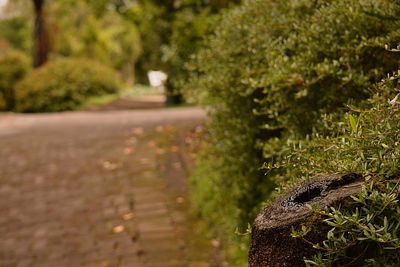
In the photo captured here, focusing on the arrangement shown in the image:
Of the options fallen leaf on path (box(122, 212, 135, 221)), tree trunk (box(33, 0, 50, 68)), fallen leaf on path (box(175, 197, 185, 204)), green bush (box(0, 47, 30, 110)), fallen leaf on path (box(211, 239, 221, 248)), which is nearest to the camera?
fallen leaf on path (box(211, 239, 221, 248))

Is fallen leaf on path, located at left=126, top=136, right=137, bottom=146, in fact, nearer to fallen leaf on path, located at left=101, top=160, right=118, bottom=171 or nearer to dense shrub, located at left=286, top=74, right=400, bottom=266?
fallen leaf on path, located at left=101, top=160, right=118, bottom=171

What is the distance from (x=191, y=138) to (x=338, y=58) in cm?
554

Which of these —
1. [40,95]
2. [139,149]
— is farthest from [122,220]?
[40,95]

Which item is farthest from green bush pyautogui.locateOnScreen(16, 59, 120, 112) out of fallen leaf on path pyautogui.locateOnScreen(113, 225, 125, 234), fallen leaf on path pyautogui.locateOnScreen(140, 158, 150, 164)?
fallen leaf on path pyautogui.locateOnScreen(113, 225, 125, 234)

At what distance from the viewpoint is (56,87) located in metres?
19.2

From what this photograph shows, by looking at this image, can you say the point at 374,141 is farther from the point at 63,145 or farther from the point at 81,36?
the point at 81,36

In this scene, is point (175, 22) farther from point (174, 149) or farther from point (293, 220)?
point (293, 220)

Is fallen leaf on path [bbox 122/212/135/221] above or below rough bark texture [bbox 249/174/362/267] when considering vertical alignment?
below

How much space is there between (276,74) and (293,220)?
1.26 metres

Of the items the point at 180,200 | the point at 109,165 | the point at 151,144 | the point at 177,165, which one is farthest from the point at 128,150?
the point at 180,200

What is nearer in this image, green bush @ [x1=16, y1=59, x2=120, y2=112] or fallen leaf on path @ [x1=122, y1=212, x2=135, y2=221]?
fallen leaf on path @ [x1=122, y1=212, x2=135, y2=221]

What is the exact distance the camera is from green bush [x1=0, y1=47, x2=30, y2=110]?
20109 mm

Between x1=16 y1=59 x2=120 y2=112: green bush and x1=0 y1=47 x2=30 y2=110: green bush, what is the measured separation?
70cm

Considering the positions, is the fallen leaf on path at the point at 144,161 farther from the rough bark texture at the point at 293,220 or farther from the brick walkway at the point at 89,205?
the rough bark texture at the point at 293,220
